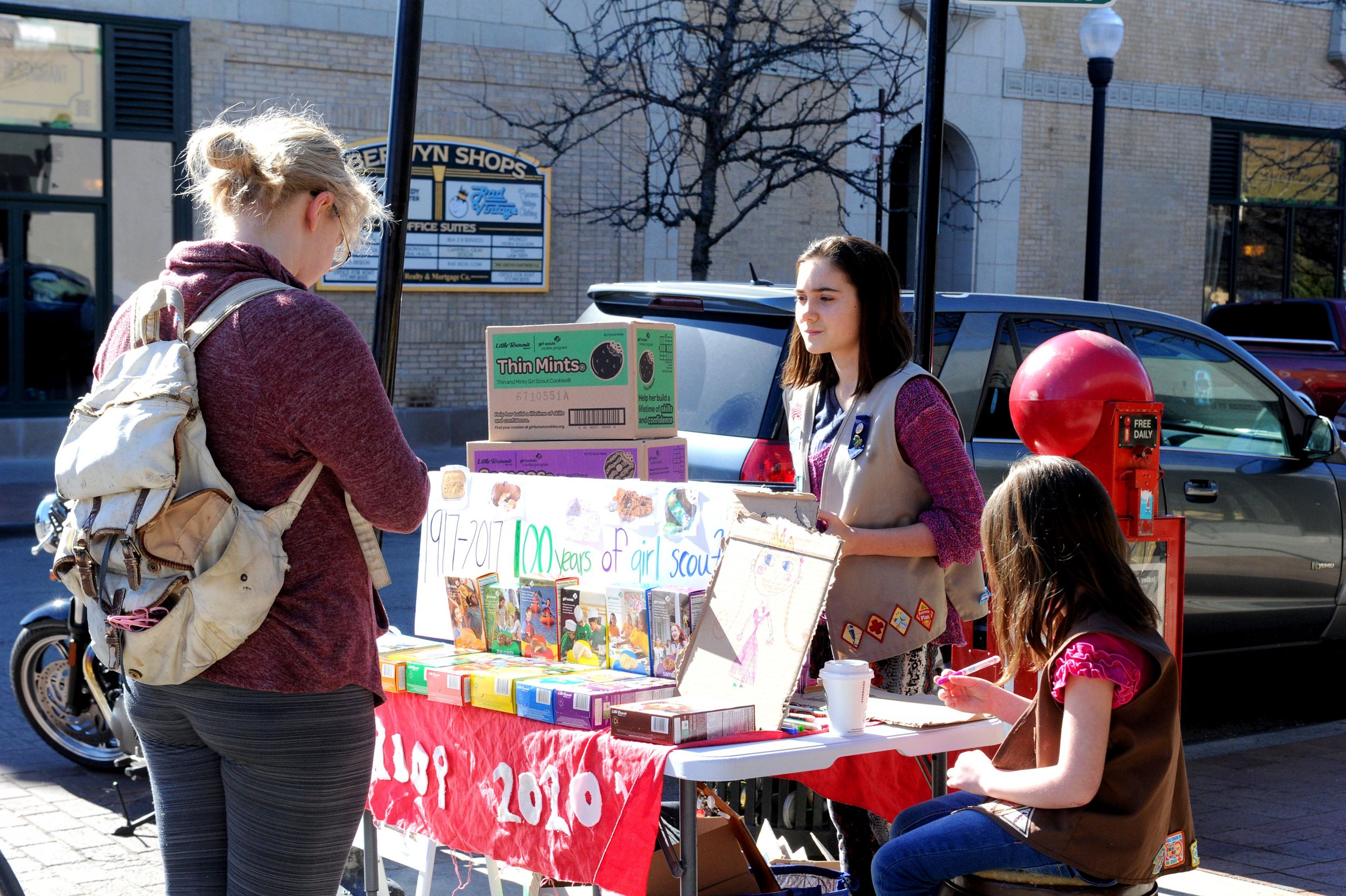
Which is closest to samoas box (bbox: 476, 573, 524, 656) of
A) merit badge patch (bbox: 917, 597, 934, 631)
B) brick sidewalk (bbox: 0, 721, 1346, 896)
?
merit badge patch (bbox: 917, 597, 934, 631)

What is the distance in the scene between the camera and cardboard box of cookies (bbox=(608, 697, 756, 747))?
111 inches

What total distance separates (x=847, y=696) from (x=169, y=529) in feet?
4.68

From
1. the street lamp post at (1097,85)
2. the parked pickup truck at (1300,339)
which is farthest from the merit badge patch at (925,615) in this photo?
the parked pickup truck at (1300,339)

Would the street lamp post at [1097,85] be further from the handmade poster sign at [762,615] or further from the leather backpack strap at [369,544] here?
the leather backpack strap at [369,544]

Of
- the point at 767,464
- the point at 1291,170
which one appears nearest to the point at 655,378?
the point at 767,464

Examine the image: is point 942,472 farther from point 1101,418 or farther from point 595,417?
point 1101,418

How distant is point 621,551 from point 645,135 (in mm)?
15324

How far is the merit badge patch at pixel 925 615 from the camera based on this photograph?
11.4 feet

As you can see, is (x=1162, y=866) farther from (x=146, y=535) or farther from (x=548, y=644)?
A: (x=146, y=535)

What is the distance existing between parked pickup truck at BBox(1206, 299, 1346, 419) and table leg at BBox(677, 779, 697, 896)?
1243 cm

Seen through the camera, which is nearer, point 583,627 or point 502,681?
point 502,681

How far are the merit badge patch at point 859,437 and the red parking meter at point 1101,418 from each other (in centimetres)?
114

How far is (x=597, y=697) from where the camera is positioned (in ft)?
9.85

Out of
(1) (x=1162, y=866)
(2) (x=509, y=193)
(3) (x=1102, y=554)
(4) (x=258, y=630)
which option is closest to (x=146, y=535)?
(4) (x=258, y=630)
